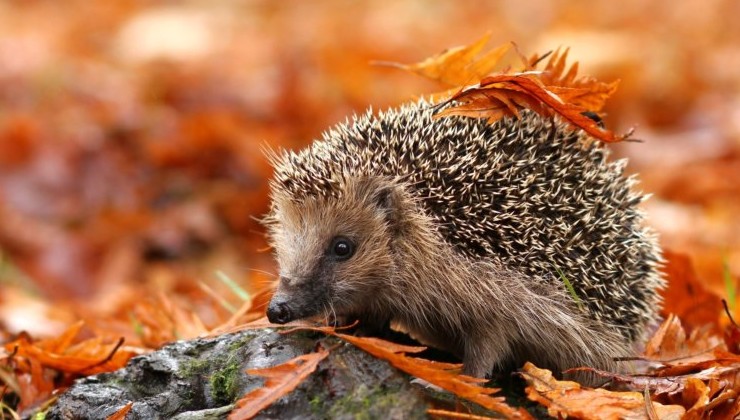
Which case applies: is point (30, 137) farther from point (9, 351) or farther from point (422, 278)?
point (422, 278)

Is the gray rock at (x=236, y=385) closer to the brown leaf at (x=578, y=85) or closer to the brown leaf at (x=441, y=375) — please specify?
the brown leaf at (x=441, y=375)

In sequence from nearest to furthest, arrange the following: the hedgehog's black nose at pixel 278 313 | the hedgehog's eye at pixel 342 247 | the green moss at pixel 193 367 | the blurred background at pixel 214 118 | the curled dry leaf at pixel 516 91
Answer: the green moss at pixel 193 367, the hedgehog's black nose at pixel 278 313, the curled dry leaf at pixel 516 91, the hedgehog's eye at pixel 342 247, the blurred background at pixel 214 118

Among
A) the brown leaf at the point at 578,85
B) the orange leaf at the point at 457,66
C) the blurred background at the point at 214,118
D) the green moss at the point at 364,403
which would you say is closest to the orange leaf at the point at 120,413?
the green moss at the point at 364,403

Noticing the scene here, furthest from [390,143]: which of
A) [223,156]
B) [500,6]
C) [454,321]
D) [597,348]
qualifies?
[500,6]

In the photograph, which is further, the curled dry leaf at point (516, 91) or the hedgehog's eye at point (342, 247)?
the hedgehog's eye at point (342, 247)

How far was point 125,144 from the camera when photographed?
1374 cm

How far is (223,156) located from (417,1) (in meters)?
12.5

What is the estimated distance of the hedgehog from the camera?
5348 mm

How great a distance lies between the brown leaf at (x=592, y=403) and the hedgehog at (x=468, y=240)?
54 cm

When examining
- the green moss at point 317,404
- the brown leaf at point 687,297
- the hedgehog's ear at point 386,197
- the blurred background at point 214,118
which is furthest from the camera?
the blurred background at point 214,118

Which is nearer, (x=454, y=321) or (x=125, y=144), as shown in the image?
(x=454, y=321)

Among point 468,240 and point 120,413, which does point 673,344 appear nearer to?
point 468,240

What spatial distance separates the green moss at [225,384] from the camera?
16.1 ft

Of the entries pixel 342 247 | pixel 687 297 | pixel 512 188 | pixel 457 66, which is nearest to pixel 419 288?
pixel 342 247
